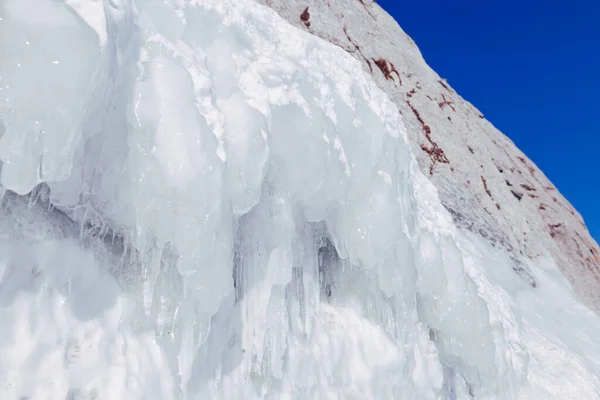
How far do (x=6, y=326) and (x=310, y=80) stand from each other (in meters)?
3.90

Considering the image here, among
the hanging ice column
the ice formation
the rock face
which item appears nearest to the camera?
the ice formation

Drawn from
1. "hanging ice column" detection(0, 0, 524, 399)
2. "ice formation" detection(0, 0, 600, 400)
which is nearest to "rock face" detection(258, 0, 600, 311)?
"hanging ice column" detection(0, 0, 524, 399)

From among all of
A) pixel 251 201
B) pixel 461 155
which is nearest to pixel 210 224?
pixel 251 201

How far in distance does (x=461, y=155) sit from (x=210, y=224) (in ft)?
37.5

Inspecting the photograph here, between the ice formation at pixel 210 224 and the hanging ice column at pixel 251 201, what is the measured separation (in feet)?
0.06

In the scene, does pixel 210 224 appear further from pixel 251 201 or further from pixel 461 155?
pixel 461 155

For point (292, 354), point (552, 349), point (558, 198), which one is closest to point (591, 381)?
point (552, 349)

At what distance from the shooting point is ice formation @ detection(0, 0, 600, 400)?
10.1 feet

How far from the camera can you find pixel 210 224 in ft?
12.3

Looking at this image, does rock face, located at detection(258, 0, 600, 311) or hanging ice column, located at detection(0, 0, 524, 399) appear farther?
rock face, located at detection(258, 0, 600, 311)

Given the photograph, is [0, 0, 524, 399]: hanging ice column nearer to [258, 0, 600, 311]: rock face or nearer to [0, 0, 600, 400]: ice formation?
[0, 0, 600, 400]: ice formation

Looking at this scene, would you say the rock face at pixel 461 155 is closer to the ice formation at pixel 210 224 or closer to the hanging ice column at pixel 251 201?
the hanging ice column at pixel 251 201

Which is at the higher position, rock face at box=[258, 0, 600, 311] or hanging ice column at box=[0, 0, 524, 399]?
rock face at box=[258, 0, 600, 311]

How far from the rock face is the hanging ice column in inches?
213
